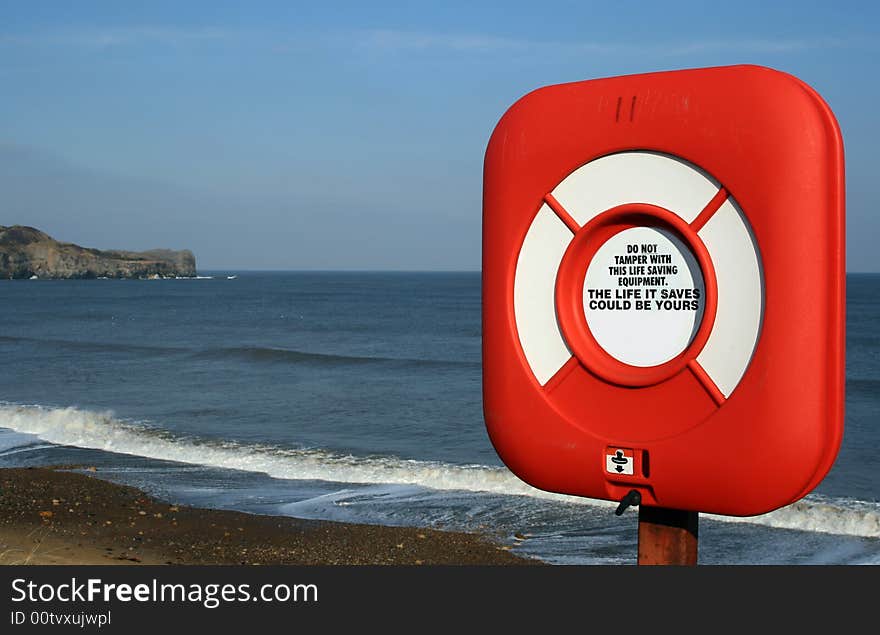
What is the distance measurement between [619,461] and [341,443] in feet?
42.7

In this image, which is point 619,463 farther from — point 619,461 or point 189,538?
point 189,538

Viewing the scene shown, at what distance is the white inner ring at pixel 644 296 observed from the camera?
1.59m

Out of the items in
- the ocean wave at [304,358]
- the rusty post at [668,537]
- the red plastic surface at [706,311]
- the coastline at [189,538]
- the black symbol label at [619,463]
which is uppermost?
the red plastic surface at [706,311]

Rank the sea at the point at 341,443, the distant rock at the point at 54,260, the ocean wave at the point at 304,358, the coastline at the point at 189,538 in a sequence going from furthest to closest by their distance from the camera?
1. the distant rock at the point at 54,260
2. the ocean wave at the point at 304,358
3. the sea at the point at 341,443
4. the coastline at the point at 189,538

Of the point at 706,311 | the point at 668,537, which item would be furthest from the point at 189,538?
the point at 706,311

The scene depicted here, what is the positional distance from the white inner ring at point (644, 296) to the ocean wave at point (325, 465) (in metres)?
7.74

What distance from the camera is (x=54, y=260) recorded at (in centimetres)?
13812

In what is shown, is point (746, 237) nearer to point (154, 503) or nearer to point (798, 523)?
point (798, 523)

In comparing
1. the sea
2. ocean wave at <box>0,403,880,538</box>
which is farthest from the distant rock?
ocean wave at <box>0,403,880,538</box>

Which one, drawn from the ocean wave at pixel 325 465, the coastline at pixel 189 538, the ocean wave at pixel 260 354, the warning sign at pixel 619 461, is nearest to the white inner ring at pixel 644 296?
the warning sign at pixel 619 461

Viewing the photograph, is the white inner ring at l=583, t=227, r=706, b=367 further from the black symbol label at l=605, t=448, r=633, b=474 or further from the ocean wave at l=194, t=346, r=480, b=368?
the ocean wave at l=194, t=346, r=480, b=368

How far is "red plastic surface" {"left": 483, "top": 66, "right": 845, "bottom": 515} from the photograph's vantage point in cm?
149

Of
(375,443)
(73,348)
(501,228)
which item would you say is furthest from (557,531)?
(73,348)

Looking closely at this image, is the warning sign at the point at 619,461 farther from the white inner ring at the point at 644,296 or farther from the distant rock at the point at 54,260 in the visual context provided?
the distant rock at the point at 54,260
